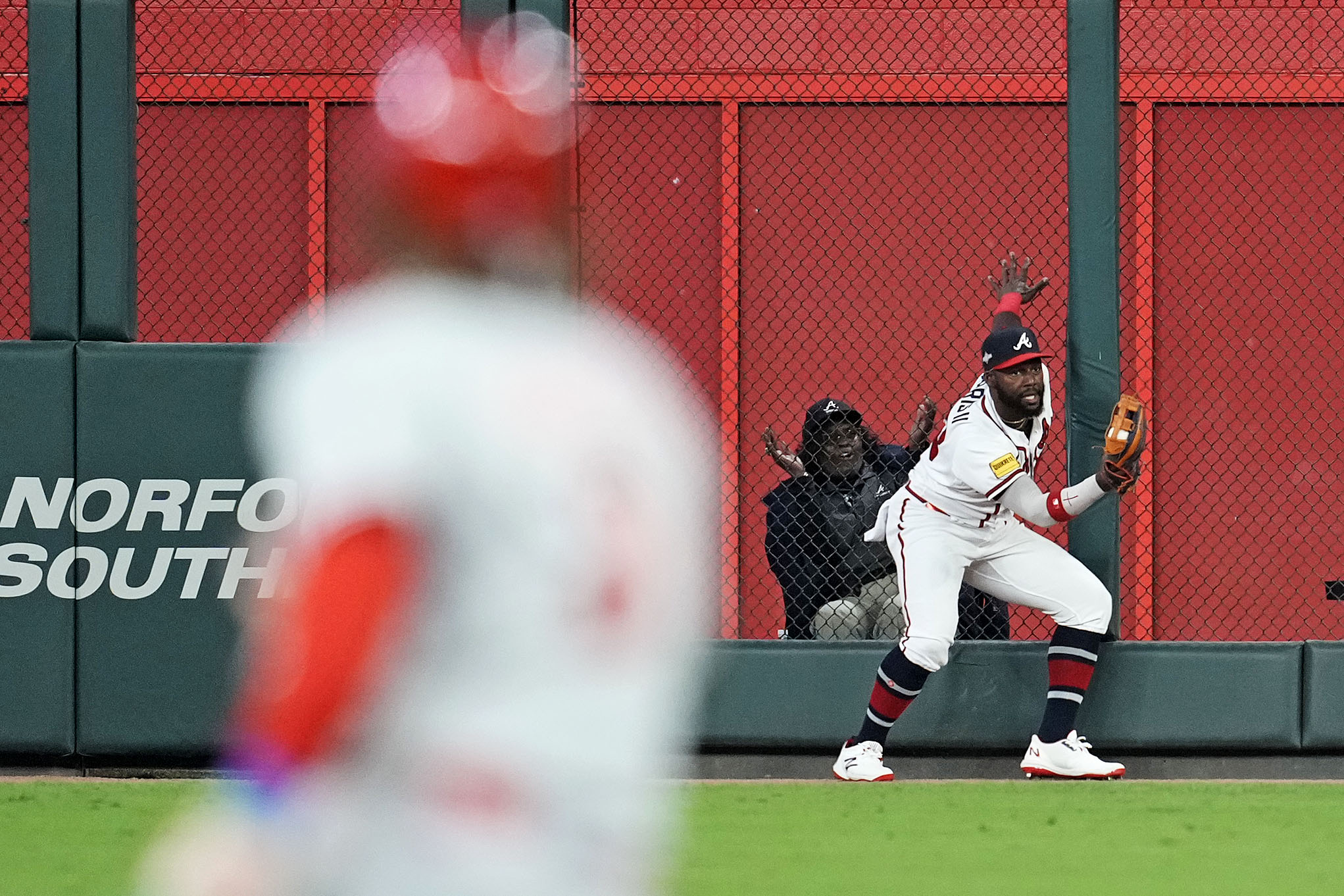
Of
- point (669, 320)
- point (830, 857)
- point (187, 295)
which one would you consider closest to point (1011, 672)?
point (830, 857)

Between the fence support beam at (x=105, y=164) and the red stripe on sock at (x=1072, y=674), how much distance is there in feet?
13.0

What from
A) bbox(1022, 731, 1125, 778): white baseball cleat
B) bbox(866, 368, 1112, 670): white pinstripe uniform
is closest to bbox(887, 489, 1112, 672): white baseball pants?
bbox(866, 368, 1112, 670): white pinstripe uniform

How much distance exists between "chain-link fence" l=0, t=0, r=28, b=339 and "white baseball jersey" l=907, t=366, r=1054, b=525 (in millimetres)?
4924

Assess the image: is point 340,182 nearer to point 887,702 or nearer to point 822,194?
point 822,194

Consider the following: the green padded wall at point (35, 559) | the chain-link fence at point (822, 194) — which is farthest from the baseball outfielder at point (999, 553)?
the green padded wall at point (35, 559)

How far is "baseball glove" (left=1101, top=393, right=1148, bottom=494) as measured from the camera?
21.7 feet

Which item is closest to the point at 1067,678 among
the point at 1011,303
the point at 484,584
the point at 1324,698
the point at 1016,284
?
the point at 1324,698

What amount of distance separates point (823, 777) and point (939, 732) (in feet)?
1.66

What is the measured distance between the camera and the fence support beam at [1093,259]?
23.5 ft

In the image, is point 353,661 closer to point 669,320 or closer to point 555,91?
point 555,91

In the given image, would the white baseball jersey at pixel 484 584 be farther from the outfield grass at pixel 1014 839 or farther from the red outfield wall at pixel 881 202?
the red outfield wall at pixel 881 202

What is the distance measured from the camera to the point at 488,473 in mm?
1761

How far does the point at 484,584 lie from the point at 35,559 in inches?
226

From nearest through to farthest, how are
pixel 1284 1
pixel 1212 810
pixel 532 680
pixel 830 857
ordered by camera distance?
1. pixel 532 680
2. pixel 830 857
3. pixel 1212 810
4. pixel 1284 1
